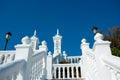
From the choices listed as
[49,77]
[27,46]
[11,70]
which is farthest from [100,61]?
[49,77]

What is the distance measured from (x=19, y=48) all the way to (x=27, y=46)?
6.3 inches

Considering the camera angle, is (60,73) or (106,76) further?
(60,73)

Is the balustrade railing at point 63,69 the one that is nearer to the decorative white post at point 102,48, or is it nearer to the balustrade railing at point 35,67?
the balustrade railing at point 35,67

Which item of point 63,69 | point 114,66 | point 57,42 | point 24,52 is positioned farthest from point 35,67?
point 57,42

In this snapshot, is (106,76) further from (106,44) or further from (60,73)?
(60,73)

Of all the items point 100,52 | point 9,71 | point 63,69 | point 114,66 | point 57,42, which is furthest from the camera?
point 57,42

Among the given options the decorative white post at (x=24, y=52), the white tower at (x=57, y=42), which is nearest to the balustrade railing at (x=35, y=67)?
the decorative white post at (x=24, y=52)

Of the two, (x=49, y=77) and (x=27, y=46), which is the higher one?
(x=27, y=46)

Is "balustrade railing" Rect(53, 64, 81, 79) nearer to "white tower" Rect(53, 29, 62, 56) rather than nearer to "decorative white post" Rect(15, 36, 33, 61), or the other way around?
"decorative white post" Rect(15, 36, 33, 61)

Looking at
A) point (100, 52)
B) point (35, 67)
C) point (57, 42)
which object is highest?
point (57, 42)

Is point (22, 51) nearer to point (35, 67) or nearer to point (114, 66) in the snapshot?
point (35, 67)

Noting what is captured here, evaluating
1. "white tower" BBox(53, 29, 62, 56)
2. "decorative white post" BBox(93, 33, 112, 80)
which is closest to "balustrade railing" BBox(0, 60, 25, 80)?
"decorative white post" BBox(93, 33, 112, 80)

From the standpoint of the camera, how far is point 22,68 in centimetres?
254

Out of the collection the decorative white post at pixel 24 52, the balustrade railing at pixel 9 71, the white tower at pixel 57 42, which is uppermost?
the white tower at pixel 57 42
